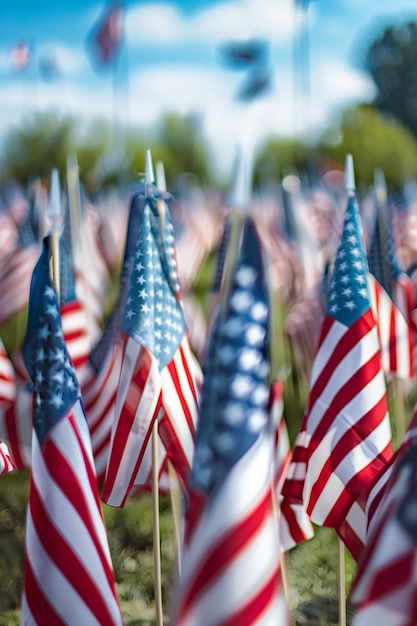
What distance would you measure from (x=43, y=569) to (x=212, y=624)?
938mm

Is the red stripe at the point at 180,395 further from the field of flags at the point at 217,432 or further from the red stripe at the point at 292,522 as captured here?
the red stripe at the point at 292,522

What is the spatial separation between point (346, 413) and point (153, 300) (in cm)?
108

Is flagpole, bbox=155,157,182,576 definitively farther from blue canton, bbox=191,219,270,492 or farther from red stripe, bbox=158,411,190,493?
blue canton, bbox=191,219,270,492

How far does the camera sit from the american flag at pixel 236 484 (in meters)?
2.77

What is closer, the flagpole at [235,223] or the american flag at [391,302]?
the flagpole at [235,223]

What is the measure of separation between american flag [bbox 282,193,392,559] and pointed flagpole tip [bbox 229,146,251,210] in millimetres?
1203

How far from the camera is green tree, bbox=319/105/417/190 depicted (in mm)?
48906

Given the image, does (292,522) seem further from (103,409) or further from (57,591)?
(57,591)

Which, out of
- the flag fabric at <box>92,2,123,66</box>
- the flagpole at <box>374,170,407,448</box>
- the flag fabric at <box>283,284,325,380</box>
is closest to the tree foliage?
the flag fabric at <box>92,2,123,66</box>

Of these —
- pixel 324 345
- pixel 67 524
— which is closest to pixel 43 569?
pixel 67 524

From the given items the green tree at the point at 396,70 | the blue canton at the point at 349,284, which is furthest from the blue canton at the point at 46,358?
the green tree at the point at 396,70

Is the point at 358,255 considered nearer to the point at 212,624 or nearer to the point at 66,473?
the point at 66,473

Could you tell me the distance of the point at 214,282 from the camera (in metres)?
7.64

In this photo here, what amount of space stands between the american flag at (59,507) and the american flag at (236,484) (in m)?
0.62
